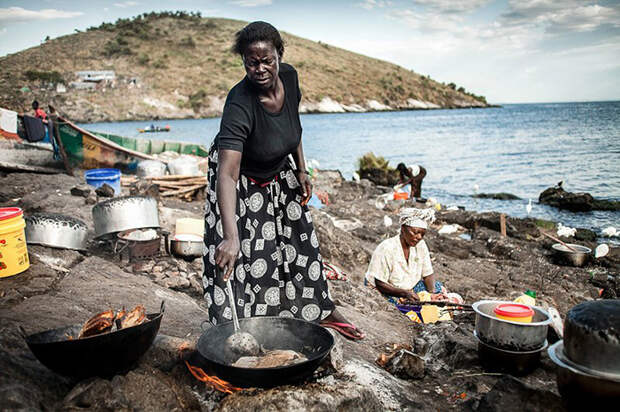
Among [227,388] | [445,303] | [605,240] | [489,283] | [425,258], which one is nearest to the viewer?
[227,388]

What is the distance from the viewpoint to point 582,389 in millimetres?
1914

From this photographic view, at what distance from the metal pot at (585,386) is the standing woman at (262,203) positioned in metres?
1.42

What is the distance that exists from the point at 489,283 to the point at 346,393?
5.09 meters

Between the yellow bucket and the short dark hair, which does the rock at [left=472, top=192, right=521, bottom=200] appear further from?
the yellow bucket

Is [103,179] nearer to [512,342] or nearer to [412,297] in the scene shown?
[412,297]

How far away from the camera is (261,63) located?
2.34 metres

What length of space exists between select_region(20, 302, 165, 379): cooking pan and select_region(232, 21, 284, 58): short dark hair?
1.44 meters

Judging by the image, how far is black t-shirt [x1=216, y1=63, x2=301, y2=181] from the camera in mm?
2340

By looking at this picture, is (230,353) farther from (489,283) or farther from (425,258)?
(489,283)

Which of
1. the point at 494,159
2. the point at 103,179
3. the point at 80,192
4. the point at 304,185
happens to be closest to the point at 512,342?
the point at 304,185

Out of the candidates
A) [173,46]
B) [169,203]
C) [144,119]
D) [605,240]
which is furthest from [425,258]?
[173,46]

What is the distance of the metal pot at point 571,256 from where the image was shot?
757 cm

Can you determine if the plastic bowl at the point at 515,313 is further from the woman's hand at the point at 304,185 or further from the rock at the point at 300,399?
the woman's hand at the point at 304,185

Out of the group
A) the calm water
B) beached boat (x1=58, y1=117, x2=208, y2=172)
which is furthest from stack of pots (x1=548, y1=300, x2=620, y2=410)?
the calm water
